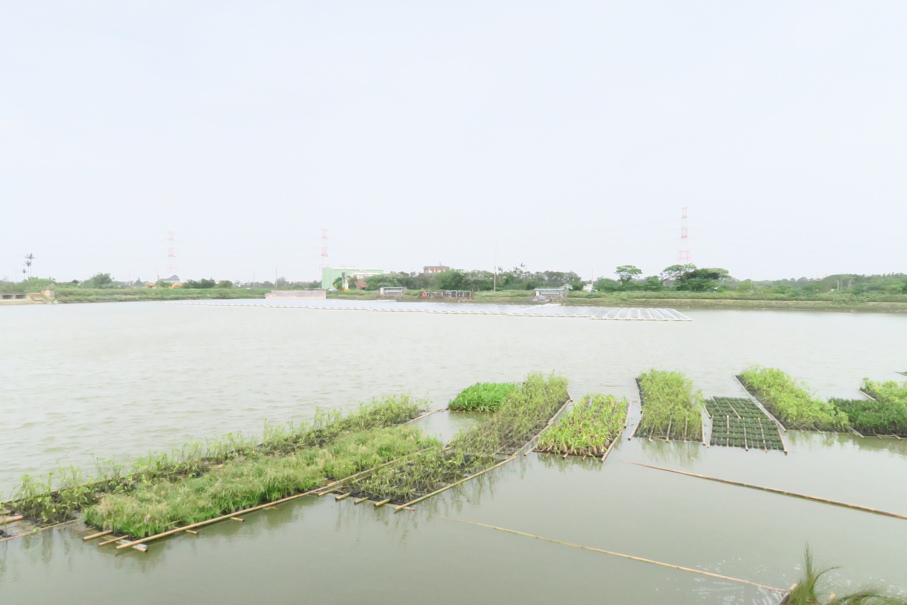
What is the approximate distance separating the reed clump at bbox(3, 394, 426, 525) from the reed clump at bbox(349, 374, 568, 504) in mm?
1434

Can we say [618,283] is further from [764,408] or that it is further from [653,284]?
[764,408]

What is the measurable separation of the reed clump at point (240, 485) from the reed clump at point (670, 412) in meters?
3.27

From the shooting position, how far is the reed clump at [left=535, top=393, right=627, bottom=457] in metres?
6.70

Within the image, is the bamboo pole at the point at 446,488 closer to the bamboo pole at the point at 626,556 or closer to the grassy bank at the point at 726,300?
the bamboo pole at the point at 626,556

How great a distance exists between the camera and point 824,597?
3.58m

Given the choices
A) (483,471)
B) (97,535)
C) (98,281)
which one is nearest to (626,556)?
(483,471)

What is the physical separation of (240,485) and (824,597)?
185 inches

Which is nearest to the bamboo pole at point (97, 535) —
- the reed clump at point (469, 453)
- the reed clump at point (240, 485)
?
the reed clump at point (240, 485)

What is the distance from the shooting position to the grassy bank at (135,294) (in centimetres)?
5081

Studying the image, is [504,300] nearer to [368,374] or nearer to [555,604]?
[368,374]

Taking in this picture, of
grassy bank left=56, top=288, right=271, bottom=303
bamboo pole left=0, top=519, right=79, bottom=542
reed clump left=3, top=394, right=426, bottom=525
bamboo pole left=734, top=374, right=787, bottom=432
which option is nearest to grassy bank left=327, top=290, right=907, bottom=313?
grassy bank left=56, top=288, right=271, bottom=303

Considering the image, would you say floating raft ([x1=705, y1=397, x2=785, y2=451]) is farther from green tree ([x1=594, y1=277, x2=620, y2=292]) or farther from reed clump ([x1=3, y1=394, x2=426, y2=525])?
green tree ([x1=594, y1=277, x2=620, y2=292])

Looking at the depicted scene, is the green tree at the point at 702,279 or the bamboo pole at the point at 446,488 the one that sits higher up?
the green tree at the point at 702,279

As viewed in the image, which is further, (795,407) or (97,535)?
(795,407)
